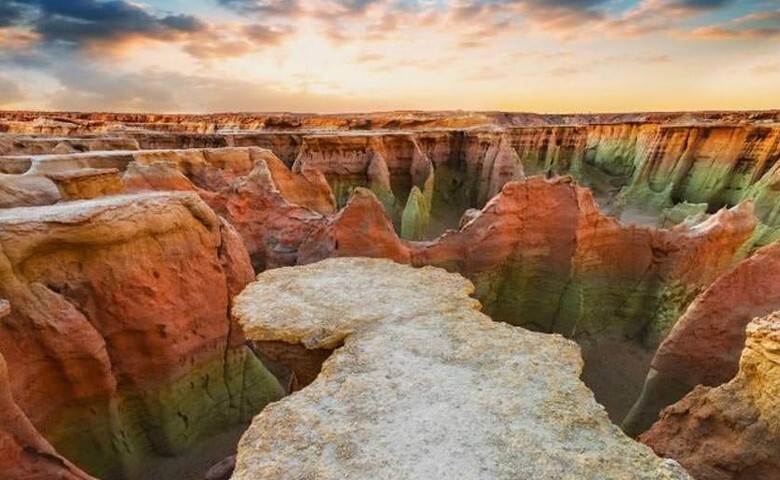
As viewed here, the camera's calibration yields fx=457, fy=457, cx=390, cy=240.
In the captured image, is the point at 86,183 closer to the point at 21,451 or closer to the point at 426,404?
the point at 21,451

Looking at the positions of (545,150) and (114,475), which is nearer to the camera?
(114,475)

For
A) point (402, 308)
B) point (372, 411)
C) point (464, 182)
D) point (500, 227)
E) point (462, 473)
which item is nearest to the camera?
point (462, 473)

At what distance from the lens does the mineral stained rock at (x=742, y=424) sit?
4035 millimetres

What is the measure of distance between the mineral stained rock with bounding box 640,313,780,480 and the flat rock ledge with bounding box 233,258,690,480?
1.43 meters

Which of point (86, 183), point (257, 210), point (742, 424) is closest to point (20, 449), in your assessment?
point (86, 183)

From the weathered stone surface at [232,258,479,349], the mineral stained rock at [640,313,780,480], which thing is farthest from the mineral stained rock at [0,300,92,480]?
the mineral stained rock at [640,313,780,480]

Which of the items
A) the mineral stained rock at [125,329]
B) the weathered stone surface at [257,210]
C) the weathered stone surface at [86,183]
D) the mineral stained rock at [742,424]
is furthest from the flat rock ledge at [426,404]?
the weathered stone surface at [86,183]

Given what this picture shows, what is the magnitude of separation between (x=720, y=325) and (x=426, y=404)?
4468 millimetres

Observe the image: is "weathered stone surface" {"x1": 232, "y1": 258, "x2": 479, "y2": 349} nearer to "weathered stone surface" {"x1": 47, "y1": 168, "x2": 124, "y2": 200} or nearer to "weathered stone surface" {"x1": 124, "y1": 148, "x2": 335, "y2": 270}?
→ "weathered stone surface" {"x1": 124, "y1": 148, "x2": 335, "y2": 270}

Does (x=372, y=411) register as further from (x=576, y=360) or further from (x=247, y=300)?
(x=247, y=300)

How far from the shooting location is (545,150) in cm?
3338

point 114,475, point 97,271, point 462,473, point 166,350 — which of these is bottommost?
point 114,475

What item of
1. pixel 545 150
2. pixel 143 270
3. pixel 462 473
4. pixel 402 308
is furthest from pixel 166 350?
pixel 545 150

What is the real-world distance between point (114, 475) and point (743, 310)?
863cm
